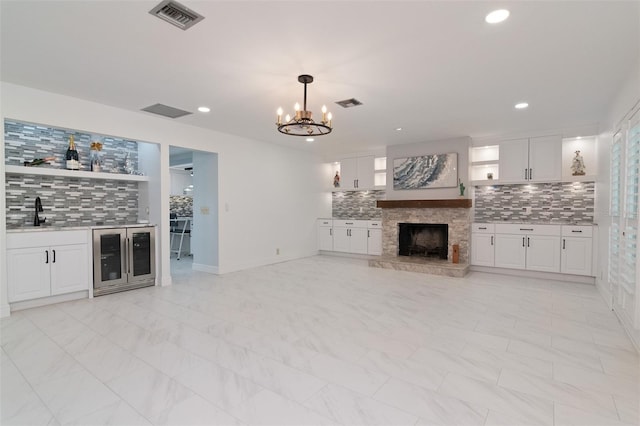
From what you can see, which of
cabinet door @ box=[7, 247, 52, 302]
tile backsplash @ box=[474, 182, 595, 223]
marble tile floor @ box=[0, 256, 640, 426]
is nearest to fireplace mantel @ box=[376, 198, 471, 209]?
tile backsplash @ box=[474, 182, 595, 223]

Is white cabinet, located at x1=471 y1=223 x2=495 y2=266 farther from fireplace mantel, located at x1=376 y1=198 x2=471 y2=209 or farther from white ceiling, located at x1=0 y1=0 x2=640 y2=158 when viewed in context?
white ceiling, located at x1=0 y1=0 x2=640 y2=158

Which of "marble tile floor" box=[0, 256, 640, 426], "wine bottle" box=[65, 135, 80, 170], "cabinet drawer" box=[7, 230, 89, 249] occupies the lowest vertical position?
"marble tile floor" box=[0, 256, 640, 426]

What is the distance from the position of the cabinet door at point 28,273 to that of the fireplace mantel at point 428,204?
5479mm

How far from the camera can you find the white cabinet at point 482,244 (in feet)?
19.4

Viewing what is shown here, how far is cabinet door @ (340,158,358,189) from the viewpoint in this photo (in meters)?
7.86

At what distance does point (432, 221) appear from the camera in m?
6.41

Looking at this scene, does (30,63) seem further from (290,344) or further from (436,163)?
(436,163)

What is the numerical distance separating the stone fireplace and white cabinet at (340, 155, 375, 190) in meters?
1.05

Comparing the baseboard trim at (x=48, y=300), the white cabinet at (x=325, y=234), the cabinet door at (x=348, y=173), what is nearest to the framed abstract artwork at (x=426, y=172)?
the cabinet door at (x=348, y=173)

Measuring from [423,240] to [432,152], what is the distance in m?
1.86

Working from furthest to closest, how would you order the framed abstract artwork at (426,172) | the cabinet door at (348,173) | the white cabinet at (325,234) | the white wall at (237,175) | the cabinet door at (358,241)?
the white cabinet at (325,234), the cabinet door at (348,173), the cabinet door at (358,241), the framed abstract artwork at (426,172), the white wall at (237,175)

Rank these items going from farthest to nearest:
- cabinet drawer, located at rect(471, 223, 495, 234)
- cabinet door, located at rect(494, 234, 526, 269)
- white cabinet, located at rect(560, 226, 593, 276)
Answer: cabinet drawer, located at rect(471, 223, 495, 234) < cabinet door, located at rect(494, 234, 526, 269) < white cabinet, located at rect(560, 226, 593, 276)

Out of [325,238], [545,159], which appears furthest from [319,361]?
[325,238]

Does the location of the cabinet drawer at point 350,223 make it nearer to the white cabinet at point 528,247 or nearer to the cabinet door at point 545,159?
the white cabinet at point 528,247
